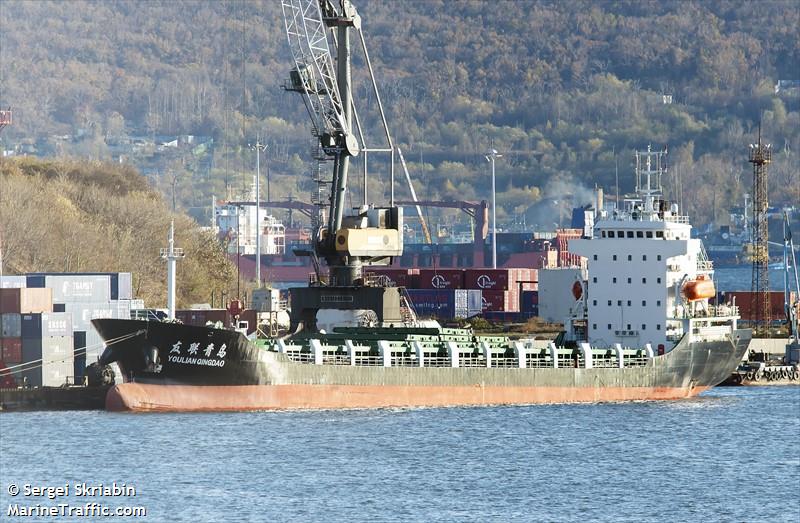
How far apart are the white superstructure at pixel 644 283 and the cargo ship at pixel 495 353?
4cm

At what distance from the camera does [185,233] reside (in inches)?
4528

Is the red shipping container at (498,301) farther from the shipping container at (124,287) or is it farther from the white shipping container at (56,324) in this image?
the white shipping container at (56,324)

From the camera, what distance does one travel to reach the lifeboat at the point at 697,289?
71.5m

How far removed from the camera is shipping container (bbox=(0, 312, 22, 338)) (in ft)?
221

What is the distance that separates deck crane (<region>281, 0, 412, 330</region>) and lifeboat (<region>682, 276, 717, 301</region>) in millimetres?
11649

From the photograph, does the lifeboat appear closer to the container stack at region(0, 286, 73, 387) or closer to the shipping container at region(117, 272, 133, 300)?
the shipping container at region(117, 272, 133, 300)

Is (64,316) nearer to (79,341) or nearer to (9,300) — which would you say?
(79,341)

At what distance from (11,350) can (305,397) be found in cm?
1197

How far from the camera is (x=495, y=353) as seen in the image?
68875 mm

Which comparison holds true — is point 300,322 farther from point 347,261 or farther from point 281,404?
point 281,404

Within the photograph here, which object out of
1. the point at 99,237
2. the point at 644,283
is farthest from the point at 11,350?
the point at 99,237

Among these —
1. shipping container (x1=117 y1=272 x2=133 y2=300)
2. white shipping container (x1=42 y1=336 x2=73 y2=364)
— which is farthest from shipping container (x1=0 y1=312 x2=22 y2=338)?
shipping container (x1=117 y1=272 x2=133 y2=300)

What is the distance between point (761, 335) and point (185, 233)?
39.7 metres

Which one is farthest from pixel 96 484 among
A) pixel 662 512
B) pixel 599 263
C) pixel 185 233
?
pixel 185 233
